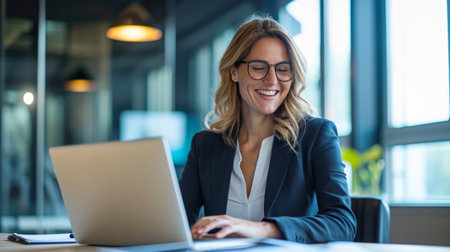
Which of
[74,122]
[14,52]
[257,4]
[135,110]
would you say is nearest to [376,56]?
[257,4]

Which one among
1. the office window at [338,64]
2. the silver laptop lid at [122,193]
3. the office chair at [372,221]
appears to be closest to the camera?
the silver laptop lid at [122,193]

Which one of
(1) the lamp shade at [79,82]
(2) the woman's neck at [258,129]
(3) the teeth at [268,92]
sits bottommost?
(2) the woman's neck at [258,129]

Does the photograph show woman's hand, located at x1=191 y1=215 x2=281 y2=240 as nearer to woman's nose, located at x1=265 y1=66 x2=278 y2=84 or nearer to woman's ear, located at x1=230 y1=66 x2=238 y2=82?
woman's nose, located at x1=265 y1=66 x2=278 y2=84

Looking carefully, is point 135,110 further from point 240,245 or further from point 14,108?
point 240,245

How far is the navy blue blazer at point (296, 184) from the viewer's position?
152cm

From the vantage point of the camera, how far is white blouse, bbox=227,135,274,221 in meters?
1.90

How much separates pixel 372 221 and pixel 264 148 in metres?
0.47

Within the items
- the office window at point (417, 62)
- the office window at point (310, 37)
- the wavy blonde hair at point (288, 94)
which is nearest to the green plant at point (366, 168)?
the office window at point (417, 62)

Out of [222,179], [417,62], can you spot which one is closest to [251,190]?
[222,179]

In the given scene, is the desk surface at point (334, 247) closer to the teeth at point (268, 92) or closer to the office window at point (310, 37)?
the teeth at point (268, 92)

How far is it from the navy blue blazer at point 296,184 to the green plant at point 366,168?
2129mm

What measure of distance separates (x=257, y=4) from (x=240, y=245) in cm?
476

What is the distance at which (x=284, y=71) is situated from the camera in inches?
77.8

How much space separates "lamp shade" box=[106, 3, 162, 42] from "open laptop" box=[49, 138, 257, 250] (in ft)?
11.8
